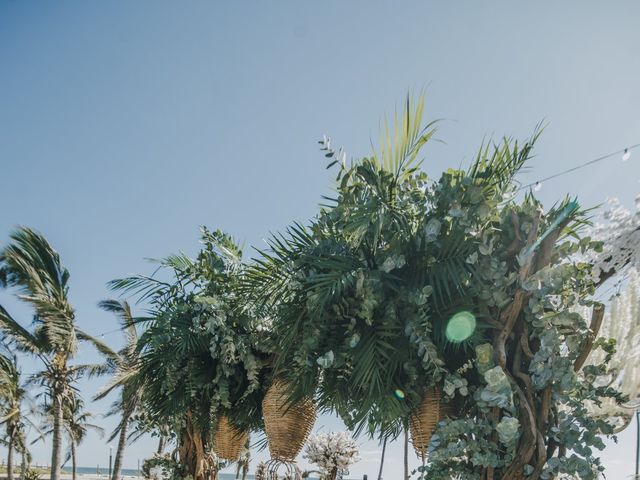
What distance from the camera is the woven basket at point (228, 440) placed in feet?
13.9

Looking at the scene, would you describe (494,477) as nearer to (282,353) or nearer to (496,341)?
(496,341)

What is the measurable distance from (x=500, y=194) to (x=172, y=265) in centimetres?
276

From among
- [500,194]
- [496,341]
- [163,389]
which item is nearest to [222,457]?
[163,389]

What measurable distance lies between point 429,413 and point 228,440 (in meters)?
2.05

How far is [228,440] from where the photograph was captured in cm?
429

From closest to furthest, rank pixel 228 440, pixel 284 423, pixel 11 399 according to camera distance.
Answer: pixel 284 423
pixel 228 440
pixel 11 399

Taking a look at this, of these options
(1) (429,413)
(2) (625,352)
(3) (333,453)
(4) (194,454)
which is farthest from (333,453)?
(2) (625,352)

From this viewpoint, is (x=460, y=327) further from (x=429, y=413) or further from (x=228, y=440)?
(x=228, y=440)

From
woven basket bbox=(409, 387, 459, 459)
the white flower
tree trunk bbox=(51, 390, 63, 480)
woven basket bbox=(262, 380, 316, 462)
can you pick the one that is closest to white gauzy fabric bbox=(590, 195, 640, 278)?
woven basket bbox=(409, 387, 459, 459)

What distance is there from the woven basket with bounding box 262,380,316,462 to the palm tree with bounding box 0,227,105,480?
6796mm

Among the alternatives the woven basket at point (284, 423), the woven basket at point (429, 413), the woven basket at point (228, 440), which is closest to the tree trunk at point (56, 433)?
the woven basket at point (228, 440)

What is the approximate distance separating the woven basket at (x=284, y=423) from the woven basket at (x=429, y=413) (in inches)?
33.4

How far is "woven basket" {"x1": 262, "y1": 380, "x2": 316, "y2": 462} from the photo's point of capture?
350 centimetres

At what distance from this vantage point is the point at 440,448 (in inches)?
101
